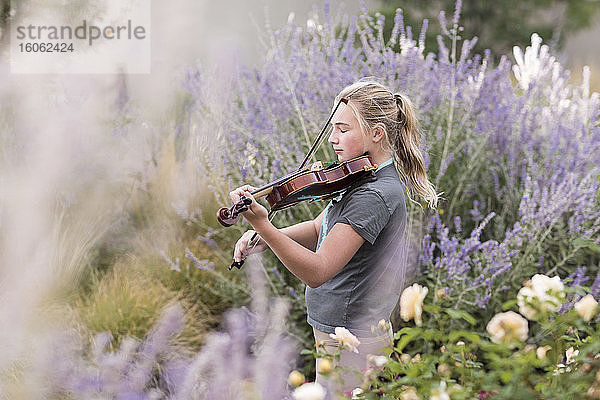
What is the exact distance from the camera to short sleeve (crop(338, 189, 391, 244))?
1.49 meters

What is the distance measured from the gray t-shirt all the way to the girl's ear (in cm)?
7

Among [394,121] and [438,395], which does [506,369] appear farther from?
[394,121]

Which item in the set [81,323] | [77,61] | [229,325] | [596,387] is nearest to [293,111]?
[229,325]

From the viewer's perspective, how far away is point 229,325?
2494 millimetres

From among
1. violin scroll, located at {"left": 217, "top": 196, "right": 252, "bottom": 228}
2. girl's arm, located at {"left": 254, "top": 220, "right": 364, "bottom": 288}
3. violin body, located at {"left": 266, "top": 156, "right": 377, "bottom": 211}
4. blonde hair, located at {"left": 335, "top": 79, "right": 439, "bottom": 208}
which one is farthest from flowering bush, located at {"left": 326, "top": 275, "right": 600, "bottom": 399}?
blonde hair, located at {"left": 335, "top": 79, "right": 439, "bottom": 208}

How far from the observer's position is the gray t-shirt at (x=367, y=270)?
1.54 metres

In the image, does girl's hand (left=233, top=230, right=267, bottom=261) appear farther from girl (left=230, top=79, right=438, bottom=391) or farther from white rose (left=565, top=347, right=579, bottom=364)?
white rose (left=565, top=347, right=579, bottom=364)

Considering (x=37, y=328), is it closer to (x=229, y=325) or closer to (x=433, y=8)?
(x=229, y=325)

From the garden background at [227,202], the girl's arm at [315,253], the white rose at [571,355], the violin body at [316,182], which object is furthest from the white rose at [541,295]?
the garden background at [227,202]

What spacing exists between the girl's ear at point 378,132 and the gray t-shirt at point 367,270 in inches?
2.6

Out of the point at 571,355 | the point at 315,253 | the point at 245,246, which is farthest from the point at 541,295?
the point at 245,246

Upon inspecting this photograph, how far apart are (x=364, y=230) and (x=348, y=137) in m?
0.25

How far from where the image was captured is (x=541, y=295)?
104 cm

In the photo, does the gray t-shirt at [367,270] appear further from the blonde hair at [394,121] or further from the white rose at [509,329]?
the white rose at [509,329]
